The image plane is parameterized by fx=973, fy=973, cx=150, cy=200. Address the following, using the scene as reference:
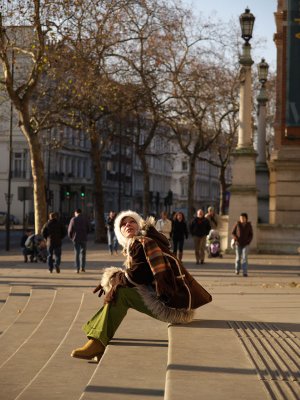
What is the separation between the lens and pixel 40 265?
2894 cm

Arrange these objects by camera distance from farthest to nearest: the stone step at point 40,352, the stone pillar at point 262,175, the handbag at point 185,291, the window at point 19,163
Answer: the window at point 19,163 → the stone pillar at point 262,175 → the handbag at point 185,291 → the stone step at point 40,352

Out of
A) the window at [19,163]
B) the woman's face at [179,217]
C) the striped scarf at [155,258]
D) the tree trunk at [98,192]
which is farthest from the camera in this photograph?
the window at [19,163]

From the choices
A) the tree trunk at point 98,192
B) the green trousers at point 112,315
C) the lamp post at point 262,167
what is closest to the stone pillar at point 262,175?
the lamp post at point 262,167

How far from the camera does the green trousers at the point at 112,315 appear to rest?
30.6 ft

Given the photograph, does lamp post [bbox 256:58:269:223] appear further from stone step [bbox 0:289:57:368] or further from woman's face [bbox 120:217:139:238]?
woman's face [bbox 120:217:139:238]

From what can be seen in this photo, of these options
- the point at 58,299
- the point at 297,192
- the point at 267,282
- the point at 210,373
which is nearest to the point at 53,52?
the point at 297,192

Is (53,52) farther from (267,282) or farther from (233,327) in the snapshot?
(233,327)

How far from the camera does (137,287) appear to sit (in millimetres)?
9742

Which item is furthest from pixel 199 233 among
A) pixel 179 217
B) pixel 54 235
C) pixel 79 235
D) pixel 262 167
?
pixel 262 167

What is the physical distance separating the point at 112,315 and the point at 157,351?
66 cm

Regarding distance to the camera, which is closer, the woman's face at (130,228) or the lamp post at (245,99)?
the woman's face at (130,228)

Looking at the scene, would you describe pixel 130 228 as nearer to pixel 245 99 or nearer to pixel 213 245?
pixel 213 245

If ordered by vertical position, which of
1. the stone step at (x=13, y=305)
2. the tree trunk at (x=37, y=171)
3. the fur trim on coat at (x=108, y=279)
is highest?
the tree trunk at (x=37, y=171)

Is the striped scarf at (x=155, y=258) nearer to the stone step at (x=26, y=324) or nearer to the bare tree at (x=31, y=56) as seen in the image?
the stone step at (x=26, y=324)
